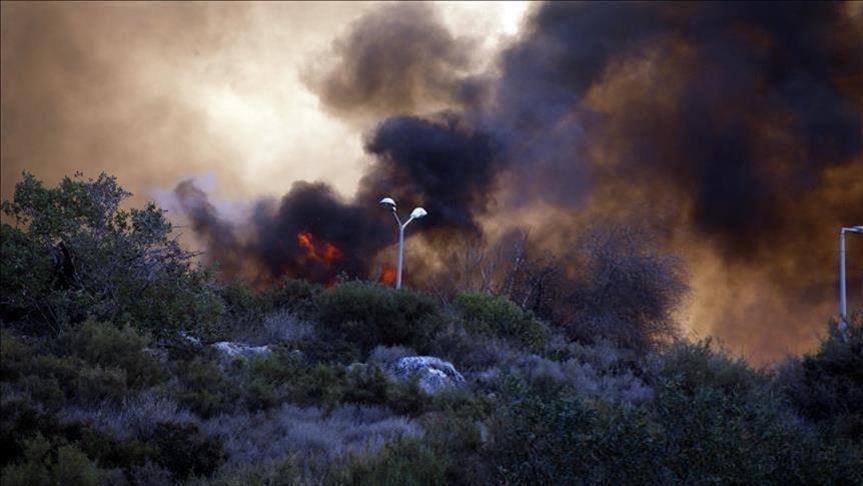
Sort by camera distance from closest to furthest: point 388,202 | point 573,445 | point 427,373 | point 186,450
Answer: point 573,445
point 186,450
point 427,373
point 388,202

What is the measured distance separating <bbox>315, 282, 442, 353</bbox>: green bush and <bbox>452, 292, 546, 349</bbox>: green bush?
241 cm

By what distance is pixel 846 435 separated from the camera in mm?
13453

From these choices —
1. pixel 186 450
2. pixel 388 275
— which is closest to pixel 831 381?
pixel 186 450

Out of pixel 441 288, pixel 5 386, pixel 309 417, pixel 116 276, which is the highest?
pixel 441 288

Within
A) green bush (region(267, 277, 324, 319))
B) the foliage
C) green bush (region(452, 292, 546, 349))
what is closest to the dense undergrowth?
green bush (region(267, 277, 324, 319))

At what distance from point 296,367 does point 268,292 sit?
387 inches

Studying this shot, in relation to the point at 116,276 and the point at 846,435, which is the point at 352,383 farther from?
the point at 846,435

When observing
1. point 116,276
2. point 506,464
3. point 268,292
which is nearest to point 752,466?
point 506,464

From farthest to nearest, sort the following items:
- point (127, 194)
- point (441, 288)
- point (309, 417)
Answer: point (441, 288), point (127, 194), point (309, 417)

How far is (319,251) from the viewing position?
119 ft

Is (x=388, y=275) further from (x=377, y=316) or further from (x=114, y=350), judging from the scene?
(x=114, y=350)

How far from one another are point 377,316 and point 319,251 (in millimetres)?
16309

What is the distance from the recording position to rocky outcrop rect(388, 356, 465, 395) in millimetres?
15602

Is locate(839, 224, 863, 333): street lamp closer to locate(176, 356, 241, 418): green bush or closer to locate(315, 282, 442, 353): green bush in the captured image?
locate(315, 282, 442, 353): green bush
